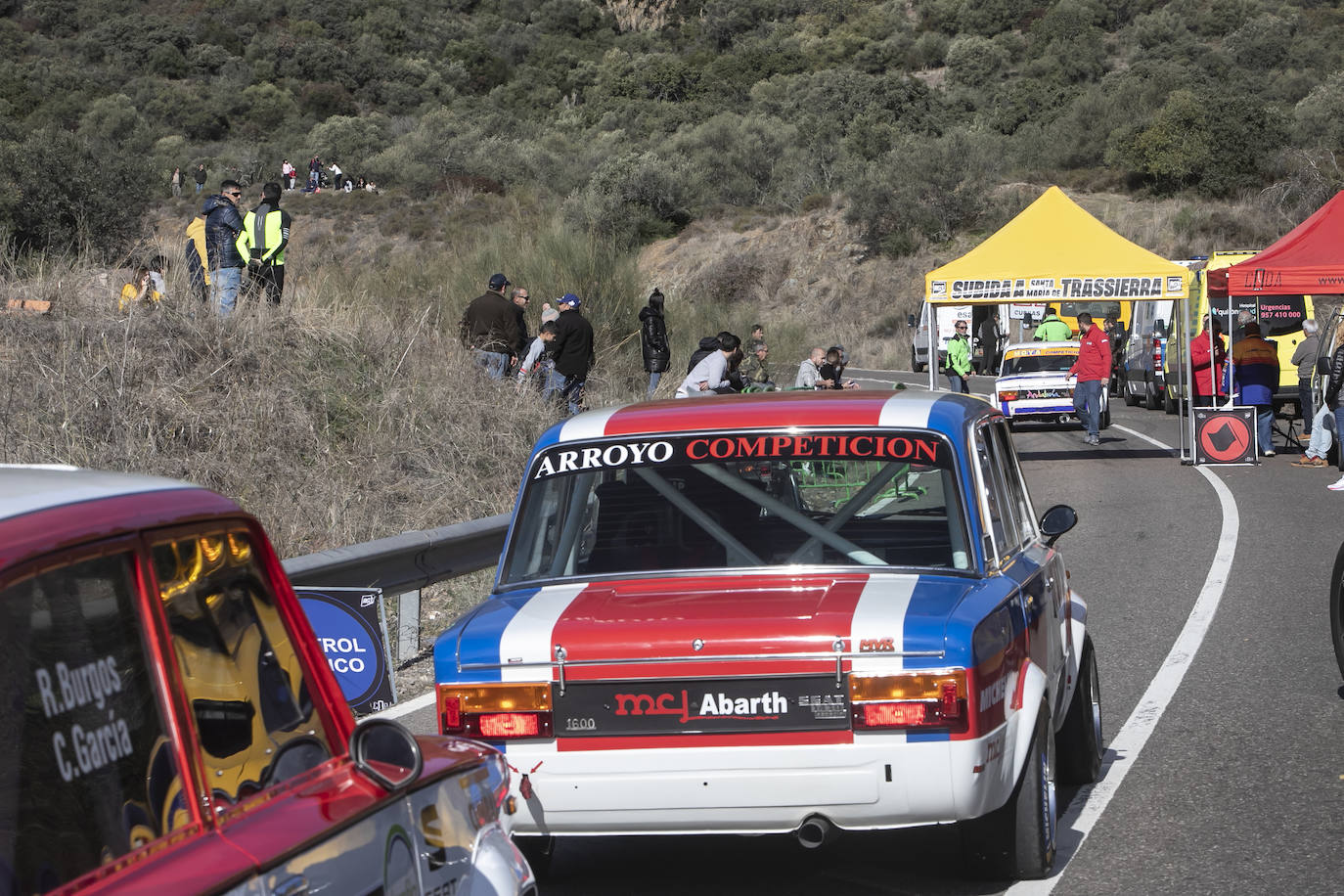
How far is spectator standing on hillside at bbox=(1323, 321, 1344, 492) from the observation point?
17.3m

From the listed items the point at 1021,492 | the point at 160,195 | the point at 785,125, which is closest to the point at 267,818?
the point at 1021,492

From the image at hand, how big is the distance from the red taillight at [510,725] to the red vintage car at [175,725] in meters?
1.51

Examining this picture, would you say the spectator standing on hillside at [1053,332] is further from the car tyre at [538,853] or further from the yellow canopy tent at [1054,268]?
the car tyre at [538,853]

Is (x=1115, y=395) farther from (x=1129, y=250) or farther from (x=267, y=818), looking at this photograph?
(x=267, y=818)

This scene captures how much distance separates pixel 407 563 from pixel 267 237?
7317 millimetres

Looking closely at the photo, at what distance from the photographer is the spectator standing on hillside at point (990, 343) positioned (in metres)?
41.0

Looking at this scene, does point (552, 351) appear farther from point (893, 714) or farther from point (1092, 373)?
point (893, 714)

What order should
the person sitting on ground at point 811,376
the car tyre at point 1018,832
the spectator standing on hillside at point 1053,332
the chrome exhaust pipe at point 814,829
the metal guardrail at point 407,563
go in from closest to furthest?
the chrome exhaust pipe at point 814,829 < the car tyre at point 1018,832 < the metal guardrail at point 407,563 < the person sitting on ground at point 811,376 < the spectator standing on hillside at point 1053,332

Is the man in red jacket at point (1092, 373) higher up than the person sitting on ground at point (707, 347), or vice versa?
the person sitting on ground at point (707, 347)

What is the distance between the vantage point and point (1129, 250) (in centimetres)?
2161

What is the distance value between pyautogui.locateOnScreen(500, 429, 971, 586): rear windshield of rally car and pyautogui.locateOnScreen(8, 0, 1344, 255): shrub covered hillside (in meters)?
18.7

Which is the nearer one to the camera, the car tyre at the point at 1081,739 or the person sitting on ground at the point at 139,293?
the car tyre at the point at 1081,739

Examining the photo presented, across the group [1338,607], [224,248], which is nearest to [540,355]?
[224,248]

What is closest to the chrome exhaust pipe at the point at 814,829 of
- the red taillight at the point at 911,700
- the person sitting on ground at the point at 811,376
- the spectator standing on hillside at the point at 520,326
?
the red taillight at the point at 911,700
